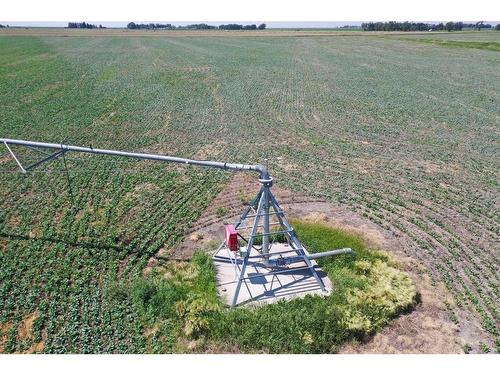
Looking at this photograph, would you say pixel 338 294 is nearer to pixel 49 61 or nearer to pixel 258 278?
pixel 258 278

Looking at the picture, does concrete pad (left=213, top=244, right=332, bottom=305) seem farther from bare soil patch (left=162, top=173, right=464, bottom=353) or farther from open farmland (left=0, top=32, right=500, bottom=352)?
open farmland (left=0, top=32, right=500, bottom=352)

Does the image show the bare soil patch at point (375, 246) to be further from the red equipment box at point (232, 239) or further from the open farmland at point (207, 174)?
the red equipment box at point (232, 239)

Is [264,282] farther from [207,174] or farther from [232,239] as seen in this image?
[207,174]

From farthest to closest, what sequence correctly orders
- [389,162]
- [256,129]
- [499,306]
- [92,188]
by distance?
[256,129] < [389,162] < [92,188] < [499,306]

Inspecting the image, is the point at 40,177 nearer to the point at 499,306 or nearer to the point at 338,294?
the point at 338,294

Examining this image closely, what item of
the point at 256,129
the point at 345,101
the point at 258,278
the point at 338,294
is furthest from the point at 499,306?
the point at 345,101

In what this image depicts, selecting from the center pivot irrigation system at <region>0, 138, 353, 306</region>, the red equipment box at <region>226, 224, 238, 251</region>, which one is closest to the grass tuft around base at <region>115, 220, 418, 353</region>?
the center pivot irrigation system at <region>0, 138, 353, 306</region>

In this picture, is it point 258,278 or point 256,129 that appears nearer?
point 258,278

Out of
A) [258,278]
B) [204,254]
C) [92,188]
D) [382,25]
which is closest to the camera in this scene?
[258,278]
